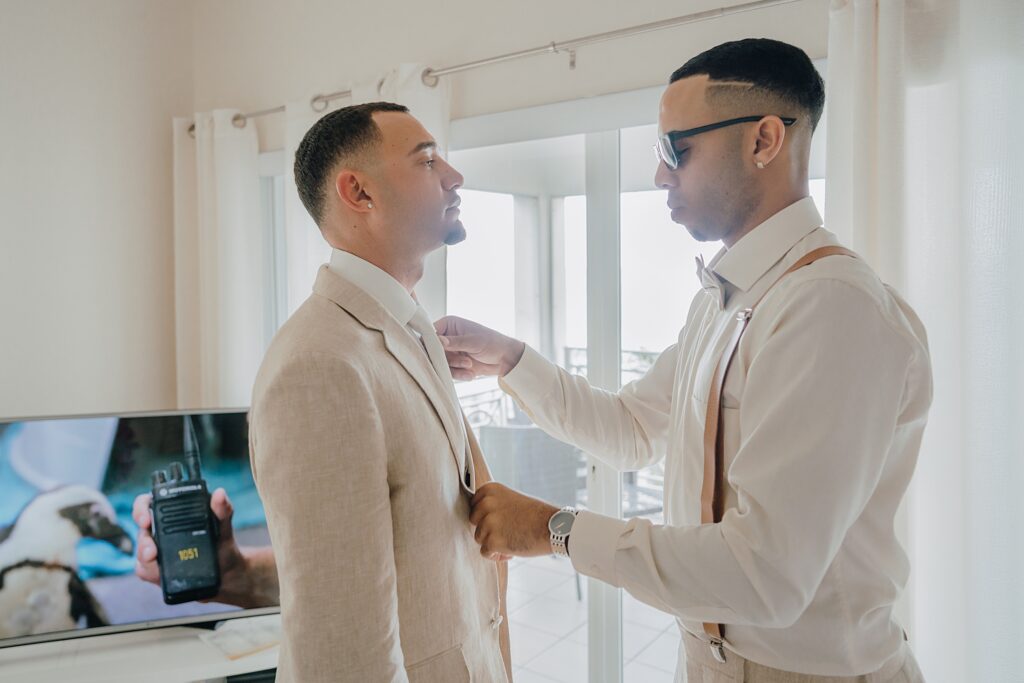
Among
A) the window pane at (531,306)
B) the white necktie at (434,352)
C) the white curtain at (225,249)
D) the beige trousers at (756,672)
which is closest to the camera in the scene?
the beige trousers at (756,672)

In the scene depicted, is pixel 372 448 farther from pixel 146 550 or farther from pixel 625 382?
pixel 146 550

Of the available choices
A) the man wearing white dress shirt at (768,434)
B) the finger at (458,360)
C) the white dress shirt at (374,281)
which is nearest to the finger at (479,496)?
the man wearing white dress shirt at (768,434)

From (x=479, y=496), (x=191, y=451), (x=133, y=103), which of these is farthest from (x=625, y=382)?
(x=133, y=103)

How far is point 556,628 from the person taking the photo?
2.56 metres

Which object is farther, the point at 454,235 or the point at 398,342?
the point at 454,235

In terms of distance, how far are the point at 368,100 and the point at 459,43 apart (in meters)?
0.37

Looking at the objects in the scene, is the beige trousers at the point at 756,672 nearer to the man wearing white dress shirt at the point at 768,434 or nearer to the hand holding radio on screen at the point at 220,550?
the man wearing white dress shirt at the point at 768,434

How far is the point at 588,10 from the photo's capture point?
223 centimetres

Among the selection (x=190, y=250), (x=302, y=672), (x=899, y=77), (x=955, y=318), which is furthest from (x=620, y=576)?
(x=190, y=250)

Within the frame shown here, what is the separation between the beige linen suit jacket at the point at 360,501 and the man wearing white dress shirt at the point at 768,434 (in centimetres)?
13

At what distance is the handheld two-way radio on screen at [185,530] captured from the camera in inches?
91.9

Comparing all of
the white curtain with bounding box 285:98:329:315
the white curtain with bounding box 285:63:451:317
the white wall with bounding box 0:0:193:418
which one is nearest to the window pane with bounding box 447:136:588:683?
the white curtain with bounding box 285:63:451:317

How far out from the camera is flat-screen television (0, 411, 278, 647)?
2230mm

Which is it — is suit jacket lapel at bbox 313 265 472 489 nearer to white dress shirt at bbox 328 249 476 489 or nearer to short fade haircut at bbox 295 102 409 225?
white dress shirt at bbox 328 249 476 489
